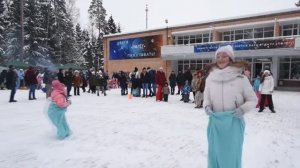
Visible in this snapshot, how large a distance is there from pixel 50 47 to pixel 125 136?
42.3m

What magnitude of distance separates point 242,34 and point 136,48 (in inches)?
510

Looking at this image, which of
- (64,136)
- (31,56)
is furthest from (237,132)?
(31,56)

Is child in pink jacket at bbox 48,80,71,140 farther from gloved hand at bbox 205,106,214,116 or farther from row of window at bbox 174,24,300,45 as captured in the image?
row of window at bbox 174,24,300,45

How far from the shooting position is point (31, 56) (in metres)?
42.6

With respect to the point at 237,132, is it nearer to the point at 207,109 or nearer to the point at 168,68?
the point at 207,109

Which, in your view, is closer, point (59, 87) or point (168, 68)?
point (59, 87)

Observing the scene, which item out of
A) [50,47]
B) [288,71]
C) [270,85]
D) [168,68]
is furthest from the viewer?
[50,47]

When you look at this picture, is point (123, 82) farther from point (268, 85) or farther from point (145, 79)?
point (268, 85)

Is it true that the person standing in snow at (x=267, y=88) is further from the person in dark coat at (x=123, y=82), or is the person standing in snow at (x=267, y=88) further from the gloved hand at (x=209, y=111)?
the person in dark coat at (x=123, y=82)

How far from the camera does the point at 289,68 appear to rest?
2603 cm

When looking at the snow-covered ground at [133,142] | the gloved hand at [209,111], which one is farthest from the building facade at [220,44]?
the gloved hand at [209,111]

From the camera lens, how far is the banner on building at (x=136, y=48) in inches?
1359

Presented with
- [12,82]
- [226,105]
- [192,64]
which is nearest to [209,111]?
[226,105]

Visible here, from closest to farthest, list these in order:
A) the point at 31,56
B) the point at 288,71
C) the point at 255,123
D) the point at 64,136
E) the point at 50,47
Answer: the point at 64,136
the point at 255,123
the point at 288,71
the point at 31,56
the point at 50,47
